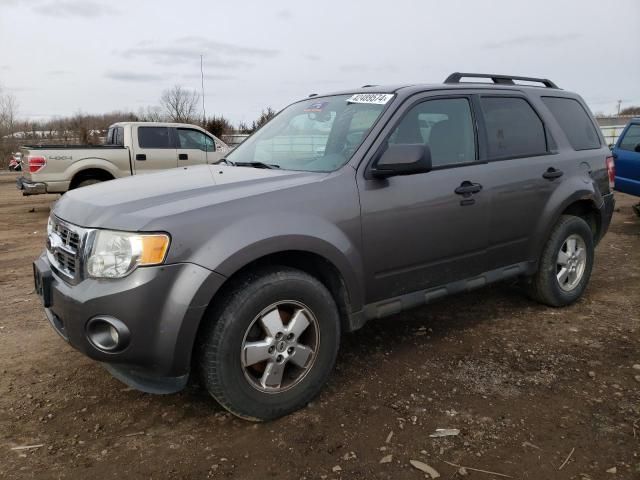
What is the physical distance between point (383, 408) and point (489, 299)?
230 cm

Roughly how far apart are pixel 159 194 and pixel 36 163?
26.2 ft

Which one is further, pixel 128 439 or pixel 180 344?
pixel 128 439

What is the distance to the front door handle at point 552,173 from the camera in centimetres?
404

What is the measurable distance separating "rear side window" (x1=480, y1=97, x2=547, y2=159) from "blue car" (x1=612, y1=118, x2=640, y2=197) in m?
5.05

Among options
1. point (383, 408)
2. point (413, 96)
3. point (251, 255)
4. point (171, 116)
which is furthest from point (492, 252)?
point (171, 116)

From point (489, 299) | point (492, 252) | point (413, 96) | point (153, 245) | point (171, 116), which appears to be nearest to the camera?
point (153, 245)

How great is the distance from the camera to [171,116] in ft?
103

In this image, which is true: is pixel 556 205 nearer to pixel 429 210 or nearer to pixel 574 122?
pixel 574 122

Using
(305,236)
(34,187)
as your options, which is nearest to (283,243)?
(305,236)

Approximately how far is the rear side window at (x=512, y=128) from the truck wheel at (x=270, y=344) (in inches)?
74.0

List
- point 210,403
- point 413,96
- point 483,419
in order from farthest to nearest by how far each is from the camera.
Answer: point 413,96 < point 210,403 < point 483,419

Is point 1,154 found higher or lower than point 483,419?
higher

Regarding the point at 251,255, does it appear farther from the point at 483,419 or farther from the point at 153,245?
the point at 483,419

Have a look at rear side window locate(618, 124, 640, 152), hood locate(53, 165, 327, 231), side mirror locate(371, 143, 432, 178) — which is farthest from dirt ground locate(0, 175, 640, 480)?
rear side window locate(618, 124, 640, 152)
